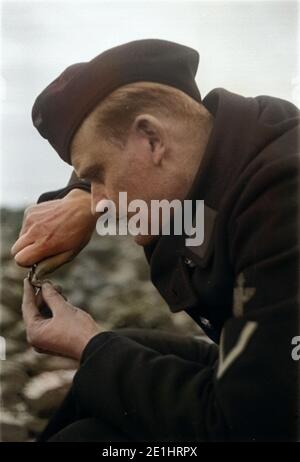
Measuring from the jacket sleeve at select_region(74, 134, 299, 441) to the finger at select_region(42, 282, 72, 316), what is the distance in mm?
196

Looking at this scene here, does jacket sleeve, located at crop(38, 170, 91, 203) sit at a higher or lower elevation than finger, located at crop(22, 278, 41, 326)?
higher

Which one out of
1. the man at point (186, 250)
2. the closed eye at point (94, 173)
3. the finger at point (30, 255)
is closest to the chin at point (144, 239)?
the man at point (186, 250)

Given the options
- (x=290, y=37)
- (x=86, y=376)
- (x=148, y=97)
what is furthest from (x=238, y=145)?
(x=86, y=376)

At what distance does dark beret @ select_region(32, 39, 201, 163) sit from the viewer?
45.7 inches

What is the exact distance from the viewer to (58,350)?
1.25 m

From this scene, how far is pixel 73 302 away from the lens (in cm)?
132

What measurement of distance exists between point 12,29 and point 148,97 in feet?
1.14

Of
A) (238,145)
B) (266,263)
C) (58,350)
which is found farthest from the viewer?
(58,350)

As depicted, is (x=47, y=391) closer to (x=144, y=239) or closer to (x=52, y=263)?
(x=52, y=263)

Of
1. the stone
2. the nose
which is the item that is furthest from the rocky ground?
the nose

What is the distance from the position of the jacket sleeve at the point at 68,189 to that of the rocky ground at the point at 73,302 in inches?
2.7

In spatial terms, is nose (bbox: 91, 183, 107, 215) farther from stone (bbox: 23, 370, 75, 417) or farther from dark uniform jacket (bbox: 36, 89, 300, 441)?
stone (bbox: 23, 370, 75, 417)

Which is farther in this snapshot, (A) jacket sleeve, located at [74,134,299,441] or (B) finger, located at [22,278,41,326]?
(B) finger, located at [22,278,41,326]
